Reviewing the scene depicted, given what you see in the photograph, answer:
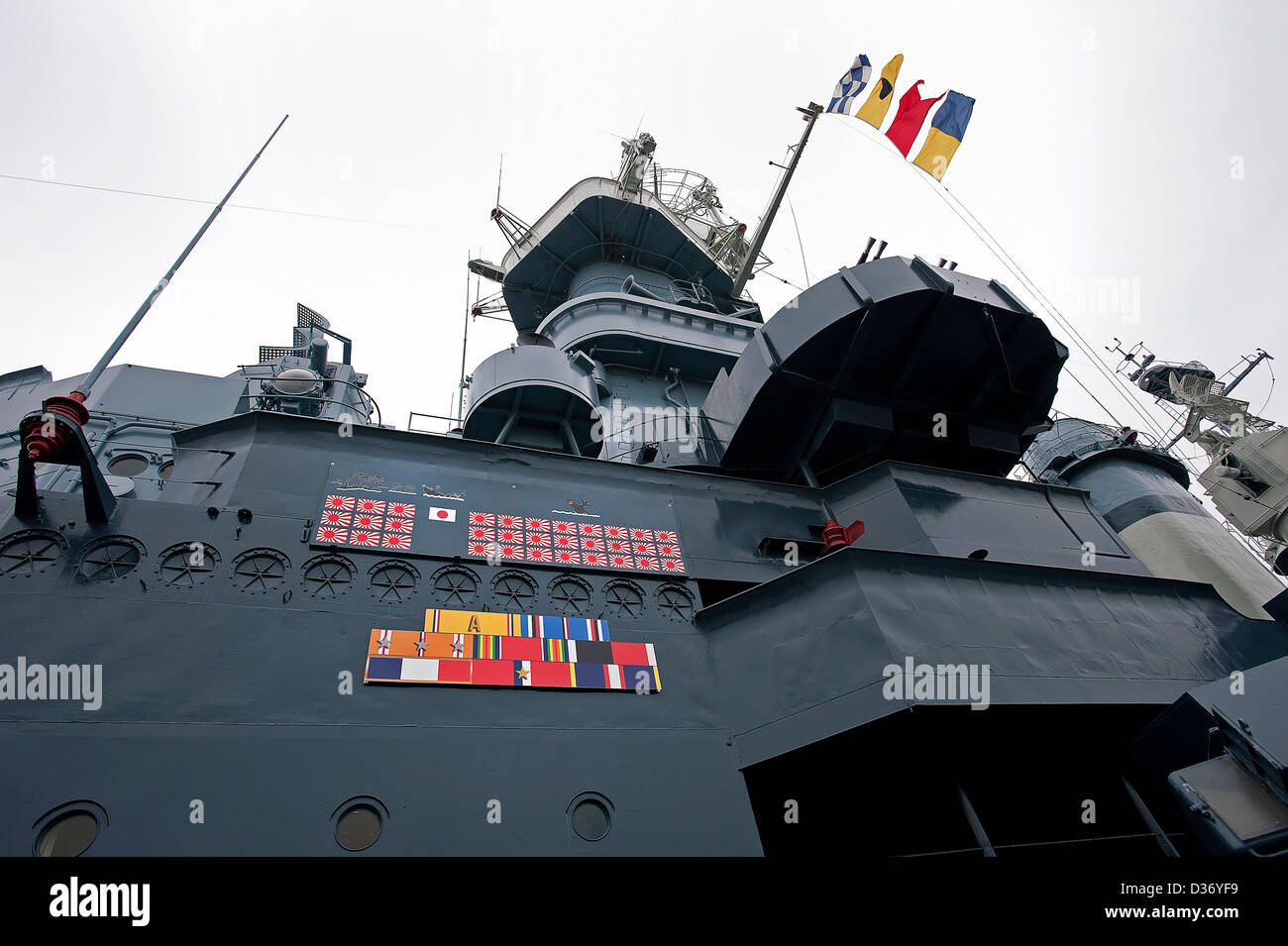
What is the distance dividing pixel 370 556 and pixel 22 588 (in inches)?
97.0

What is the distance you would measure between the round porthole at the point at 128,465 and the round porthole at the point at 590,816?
33.0 ft

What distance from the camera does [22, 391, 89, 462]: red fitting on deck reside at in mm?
4953

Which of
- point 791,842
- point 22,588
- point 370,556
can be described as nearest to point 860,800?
point 791,842

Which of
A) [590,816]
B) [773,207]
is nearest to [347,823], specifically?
[590,816]

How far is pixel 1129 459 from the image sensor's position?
1864 centimetres

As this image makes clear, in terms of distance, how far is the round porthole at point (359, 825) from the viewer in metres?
4.32

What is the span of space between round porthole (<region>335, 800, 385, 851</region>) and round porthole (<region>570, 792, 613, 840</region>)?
129 centimetres

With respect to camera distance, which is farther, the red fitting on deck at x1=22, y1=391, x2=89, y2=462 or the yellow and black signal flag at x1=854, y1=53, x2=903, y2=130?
the yellow and black signal flag at x1=854, y1=53, x2=903, y2=130

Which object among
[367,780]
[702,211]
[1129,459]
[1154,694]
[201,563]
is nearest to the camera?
[367,780]

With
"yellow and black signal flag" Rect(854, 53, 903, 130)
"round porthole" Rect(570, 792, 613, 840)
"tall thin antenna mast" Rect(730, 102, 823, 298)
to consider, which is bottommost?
"round porthole" Rect(570, 792, 613, 840)

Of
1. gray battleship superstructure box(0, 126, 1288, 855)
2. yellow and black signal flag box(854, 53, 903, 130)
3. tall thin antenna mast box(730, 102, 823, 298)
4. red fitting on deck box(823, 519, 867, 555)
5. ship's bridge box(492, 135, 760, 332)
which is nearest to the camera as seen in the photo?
gray battleship superstructure box(0, 126, 1288, 855)

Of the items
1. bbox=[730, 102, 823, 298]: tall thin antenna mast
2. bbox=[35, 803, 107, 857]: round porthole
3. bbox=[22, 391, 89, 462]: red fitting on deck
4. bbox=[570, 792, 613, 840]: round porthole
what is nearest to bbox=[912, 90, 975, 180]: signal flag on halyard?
bbox=[730, 102, 823, 298]: tall thin antenna mast

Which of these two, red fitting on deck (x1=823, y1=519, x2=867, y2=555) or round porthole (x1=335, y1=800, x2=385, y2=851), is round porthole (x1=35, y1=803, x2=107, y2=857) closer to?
round porthole (x1=335, y1=800, x2=385, y2=851)

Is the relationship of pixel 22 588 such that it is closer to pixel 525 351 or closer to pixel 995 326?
pixel 525 351
